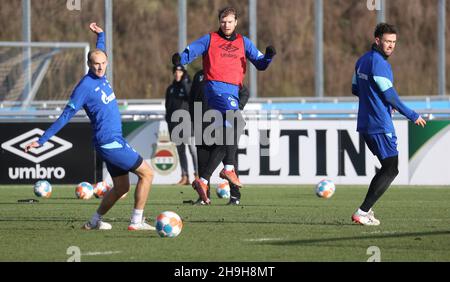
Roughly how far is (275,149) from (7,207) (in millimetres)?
6666

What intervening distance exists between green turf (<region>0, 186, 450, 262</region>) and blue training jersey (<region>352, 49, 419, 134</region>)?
3.48 ft

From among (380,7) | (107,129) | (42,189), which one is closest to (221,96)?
(107,129)

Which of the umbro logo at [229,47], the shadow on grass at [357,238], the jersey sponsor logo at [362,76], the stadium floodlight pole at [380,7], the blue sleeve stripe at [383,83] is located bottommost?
the shadow on grass at [357,238]

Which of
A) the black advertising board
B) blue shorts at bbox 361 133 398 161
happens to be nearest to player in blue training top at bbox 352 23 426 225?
blue shorts at bbox 361 133 398 161

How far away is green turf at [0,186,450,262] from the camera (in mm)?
8922

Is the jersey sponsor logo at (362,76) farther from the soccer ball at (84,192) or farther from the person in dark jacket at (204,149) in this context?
the soccer ball at (84,192)

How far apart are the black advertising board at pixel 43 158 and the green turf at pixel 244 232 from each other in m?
3.59

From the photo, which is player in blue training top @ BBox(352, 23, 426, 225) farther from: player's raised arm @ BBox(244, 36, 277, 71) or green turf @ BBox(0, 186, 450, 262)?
player's raised arm @ BBox(244, 36, 277, 71)

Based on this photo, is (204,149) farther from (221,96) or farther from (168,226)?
(168,226)

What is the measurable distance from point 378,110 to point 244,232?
80.7 inches

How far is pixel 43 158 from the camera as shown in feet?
65.8

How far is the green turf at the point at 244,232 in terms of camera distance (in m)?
8.92

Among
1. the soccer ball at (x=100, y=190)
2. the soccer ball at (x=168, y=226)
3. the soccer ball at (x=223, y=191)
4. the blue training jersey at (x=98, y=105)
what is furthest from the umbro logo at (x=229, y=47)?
the soccer ball at (x=100, y=190)
